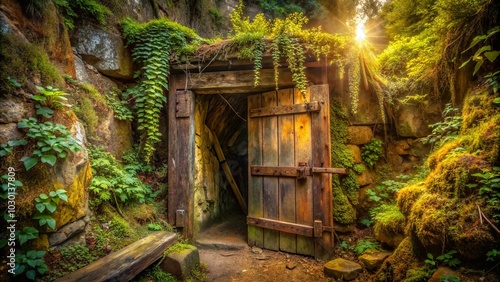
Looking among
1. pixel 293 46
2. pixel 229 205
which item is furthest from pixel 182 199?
pixel 293 46

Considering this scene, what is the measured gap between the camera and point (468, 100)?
9.59ft

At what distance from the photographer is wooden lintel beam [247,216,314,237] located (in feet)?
11.5

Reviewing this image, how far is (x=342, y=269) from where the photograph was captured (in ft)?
9.77

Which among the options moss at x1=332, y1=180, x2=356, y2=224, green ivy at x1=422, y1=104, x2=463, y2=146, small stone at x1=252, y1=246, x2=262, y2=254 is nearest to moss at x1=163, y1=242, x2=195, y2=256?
small stone at x1=252, y1=246, x2=262, y2=254

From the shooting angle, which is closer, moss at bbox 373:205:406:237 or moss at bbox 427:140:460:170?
moss at bbox 427:140:460:170

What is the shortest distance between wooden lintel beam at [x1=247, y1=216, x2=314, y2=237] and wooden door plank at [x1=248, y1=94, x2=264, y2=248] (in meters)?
0.10

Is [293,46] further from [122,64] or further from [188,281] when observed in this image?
[188,281]

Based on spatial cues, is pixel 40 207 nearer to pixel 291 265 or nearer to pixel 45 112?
pixel 45 112

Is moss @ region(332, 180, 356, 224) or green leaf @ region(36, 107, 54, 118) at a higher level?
green leaf @ region(36, 107, 54, 118)

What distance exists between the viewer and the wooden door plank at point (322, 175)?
345 cm

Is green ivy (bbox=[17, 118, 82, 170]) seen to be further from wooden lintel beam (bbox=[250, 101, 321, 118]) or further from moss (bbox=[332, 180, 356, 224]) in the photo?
moss (bbox=[332, 180, 356, 224])

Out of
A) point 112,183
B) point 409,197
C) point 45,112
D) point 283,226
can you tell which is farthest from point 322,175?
point 45,112

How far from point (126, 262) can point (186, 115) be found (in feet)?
7.55

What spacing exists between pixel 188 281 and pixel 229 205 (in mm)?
2986
